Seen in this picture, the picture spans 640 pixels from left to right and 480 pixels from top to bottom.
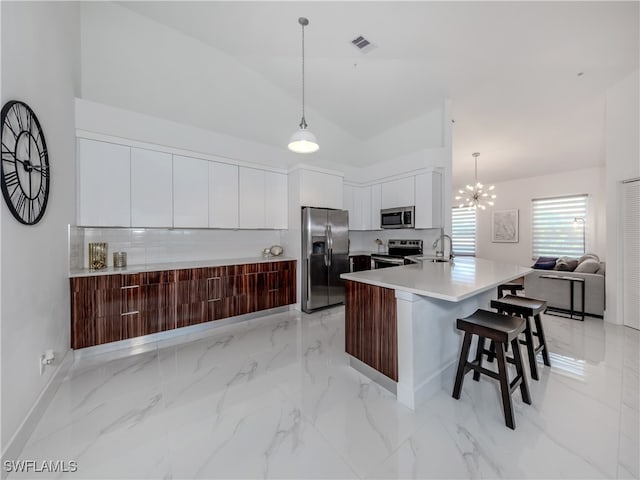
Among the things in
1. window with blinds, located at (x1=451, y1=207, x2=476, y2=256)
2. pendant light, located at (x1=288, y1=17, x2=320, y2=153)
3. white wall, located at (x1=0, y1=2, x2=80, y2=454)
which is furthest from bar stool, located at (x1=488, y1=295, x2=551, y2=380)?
window with blinds, located at (x1=451, y1=207, x2=476, y2=256)

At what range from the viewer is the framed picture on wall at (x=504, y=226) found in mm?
6875

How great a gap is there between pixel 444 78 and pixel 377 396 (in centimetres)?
418

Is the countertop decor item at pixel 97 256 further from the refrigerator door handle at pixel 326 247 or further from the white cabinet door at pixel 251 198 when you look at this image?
the refrigerator door handle at pixel 326 247

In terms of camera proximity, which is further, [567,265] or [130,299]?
[567,265]

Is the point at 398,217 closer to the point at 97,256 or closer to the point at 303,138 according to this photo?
the point at 303,138

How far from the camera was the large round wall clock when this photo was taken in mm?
1377

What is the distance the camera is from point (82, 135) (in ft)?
8.61

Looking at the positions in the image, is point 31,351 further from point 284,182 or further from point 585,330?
point 585,330

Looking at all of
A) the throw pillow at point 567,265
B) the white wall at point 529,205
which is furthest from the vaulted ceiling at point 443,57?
the throw pillow at point 567,265

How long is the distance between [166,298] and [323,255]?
2182 mm

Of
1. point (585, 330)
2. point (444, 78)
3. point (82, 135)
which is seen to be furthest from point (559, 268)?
point (82, 135)

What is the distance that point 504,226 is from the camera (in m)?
7.07

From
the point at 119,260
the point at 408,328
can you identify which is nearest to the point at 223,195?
the point at 119,260

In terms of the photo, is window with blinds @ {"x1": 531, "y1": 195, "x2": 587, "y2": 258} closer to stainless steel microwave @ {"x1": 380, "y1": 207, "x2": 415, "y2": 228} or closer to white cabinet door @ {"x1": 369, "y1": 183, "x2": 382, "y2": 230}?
stainless steel microwave @ {"x1": 380, "y1": 207, "x2": 415, "y2": 228}
